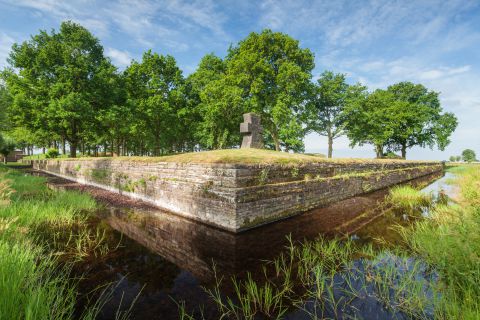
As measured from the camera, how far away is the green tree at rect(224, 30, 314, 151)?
1931cm

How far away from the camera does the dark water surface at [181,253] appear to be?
115 inches

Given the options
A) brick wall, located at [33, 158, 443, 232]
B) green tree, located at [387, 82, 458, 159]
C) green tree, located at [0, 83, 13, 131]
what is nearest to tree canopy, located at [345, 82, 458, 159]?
green tree, located at [387, 82, 458, 159]

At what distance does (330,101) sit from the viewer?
90.0ft

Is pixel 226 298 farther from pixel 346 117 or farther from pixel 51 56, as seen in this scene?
pixel 346 117

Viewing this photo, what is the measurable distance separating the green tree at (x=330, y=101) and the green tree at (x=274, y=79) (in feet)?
20.2

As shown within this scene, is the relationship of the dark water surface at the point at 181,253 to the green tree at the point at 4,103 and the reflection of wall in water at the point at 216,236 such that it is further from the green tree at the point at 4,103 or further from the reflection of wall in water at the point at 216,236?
the green tree at the point at 4,103

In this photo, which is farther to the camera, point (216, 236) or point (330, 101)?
point (330, 101)

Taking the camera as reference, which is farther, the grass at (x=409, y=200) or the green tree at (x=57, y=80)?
the green tree at (x=57, y=80)

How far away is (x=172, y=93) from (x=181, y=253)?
22213 mm

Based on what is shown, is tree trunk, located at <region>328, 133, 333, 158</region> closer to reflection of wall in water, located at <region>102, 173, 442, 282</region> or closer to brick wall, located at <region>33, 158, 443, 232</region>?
brick wall, located at <region>33, 158, 443, 232</region>

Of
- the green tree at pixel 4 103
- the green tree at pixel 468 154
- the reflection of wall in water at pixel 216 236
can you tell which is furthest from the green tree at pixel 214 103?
the green tree at pixel 468 154

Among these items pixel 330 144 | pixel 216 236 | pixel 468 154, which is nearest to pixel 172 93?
pixel 330 144

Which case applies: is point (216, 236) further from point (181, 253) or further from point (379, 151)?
Result: point (379, 151)

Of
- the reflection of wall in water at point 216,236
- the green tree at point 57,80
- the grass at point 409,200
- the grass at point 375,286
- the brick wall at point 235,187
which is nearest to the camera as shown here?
the grass at point 375,286
